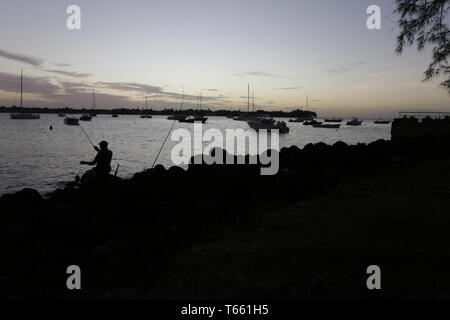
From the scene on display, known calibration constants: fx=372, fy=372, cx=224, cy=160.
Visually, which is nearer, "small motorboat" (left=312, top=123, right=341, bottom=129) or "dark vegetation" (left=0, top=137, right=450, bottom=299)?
"dark vegetation" (left=0, top=137, right=450, bottom=299)

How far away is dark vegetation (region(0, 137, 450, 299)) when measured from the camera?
479 centimetres

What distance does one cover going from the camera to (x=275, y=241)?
620 cm

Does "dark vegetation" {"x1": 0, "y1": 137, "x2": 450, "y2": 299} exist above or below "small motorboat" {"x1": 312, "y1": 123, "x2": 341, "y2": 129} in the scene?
below

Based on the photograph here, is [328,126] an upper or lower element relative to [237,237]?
upper

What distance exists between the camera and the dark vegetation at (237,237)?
4785 mm

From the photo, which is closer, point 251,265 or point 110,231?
point 251,265

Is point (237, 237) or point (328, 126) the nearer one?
point (237, 237)

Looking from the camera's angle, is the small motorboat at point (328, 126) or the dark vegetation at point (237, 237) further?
the small motorboat at point (328, 126)

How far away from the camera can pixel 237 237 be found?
Result: 6.64 meters

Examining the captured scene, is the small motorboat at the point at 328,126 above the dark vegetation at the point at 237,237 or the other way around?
above
